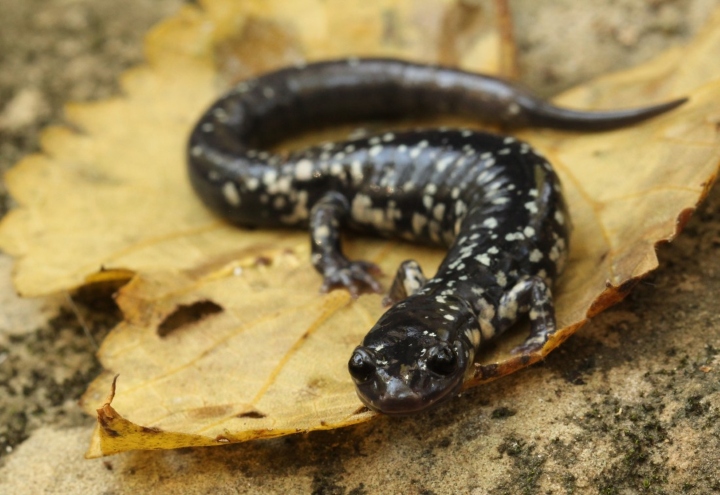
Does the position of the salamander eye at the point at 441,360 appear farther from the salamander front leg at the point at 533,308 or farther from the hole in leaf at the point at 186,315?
the hole in leaf at the point at 186,315

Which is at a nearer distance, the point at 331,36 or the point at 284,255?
the point at 284,255

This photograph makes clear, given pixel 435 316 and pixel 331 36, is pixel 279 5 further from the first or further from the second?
pixel 435 316

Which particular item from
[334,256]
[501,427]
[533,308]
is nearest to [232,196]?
[334,256]

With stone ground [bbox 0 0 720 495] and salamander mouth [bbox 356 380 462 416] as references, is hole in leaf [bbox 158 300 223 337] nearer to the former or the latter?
stone ground [bbox 0 0 720 495]

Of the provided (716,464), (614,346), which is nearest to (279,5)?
(614,346)

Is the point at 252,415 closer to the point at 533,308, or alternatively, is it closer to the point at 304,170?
the point at 533,308

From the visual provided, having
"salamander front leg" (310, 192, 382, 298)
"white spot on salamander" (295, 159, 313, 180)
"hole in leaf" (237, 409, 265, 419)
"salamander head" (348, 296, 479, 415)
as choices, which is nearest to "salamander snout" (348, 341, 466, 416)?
"salamander head" (348, 296, 479, 415)

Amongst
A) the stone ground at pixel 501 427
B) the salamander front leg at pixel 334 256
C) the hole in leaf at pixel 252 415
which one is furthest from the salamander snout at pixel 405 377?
the salamander front leg at pixel 334 256
